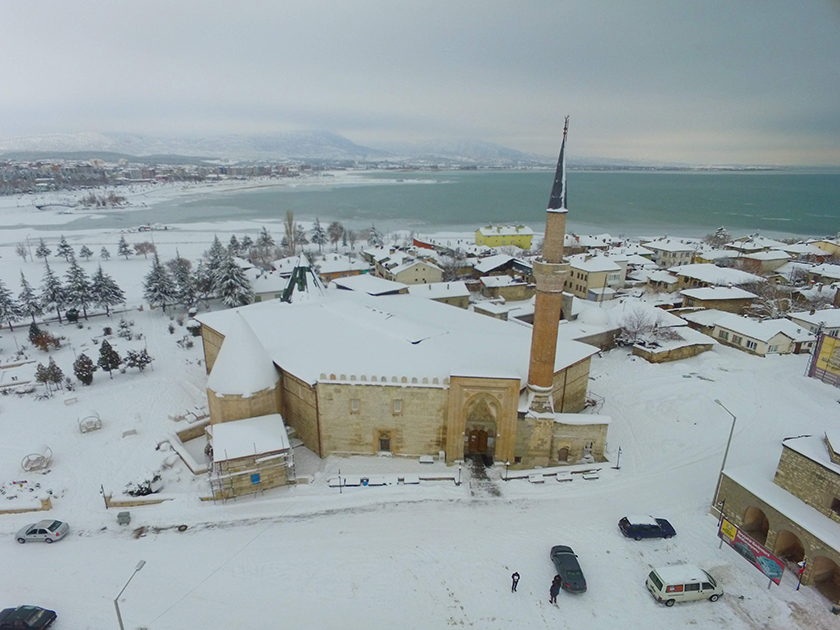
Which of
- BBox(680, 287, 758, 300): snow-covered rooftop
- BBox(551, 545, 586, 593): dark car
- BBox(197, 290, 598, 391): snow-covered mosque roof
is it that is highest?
BBox(197, 290, 598, 391): snow-covered mosque roof

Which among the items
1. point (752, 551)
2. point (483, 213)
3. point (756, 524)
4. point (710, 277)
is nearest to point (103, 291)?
point (752, 551)

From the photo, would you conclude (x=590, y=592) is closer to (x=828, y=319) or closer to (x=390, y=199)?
(x=828, y=319)

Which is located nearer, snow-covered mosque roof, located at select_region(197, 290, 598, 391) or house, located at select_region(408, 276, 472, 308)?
snow-covered mosque roof, located at select_region(197, 290, 598, 391)

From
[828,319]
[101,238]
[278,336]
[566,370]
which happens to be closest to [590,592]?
[566,370]

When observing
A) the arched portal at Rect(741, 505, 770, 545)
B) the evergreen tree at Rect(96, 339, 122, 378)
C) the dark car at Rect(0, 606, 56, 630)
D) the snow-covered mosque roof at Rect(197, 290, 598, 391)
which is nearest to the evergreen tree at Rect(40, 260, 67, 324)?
the evergreen tree at Rect(96, 339, 122, 378)

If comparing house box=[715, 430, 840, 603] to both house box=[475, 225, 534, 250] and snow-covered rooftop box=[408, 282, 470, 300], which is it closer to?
snow-covered rooftop box=[408, 282, 470, 300]

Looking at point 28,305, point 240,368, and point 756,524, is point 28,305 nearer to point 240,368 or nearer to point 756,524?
point 240,368
